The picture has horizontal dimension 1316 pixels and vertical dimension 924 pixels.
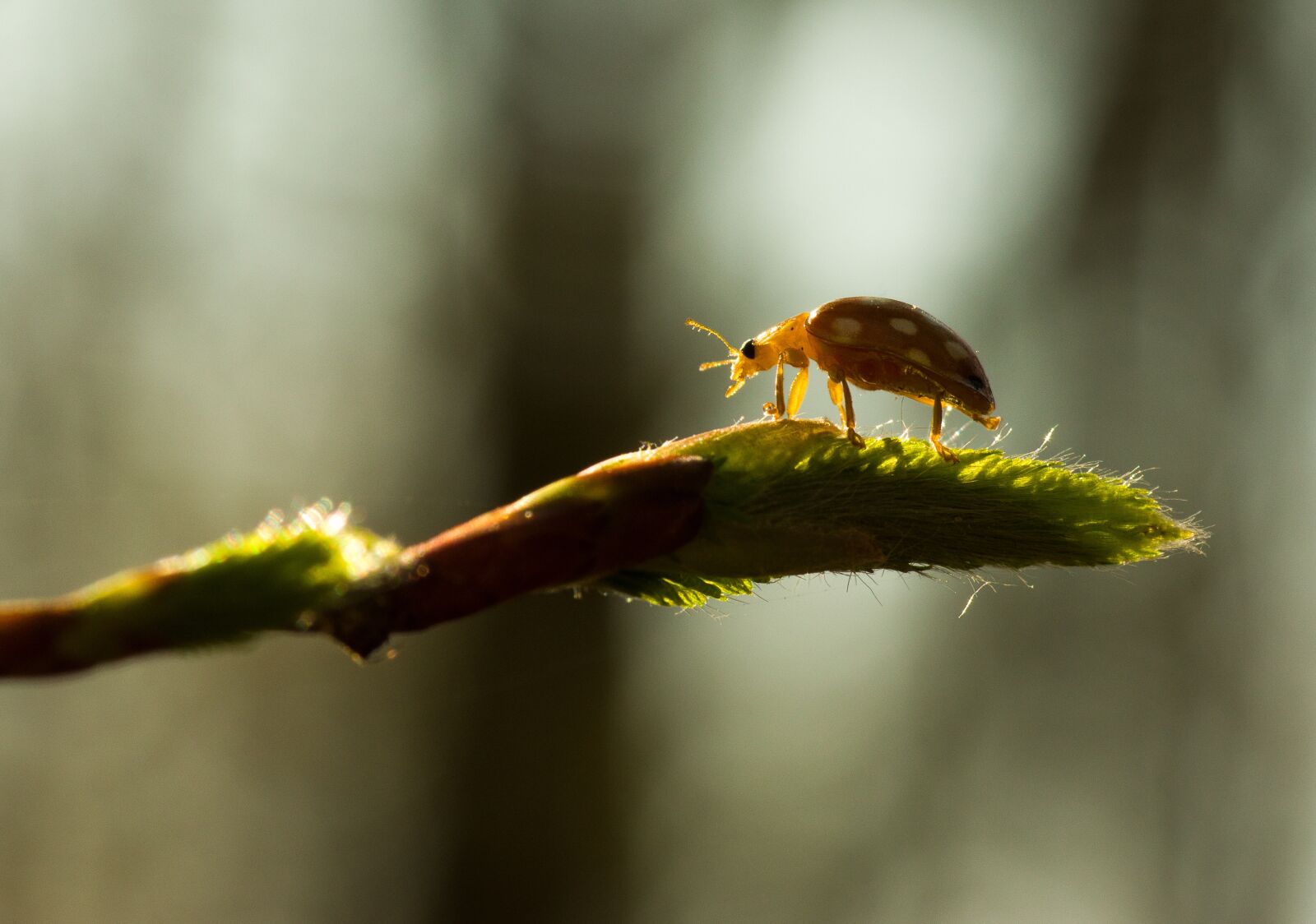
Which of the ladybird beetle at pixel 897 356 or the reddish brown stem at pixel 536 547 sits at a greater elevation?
the ladybird beetle at pixel 897 356

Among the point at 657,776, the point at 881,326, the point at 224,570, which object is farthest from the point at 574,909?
the point at 224,570

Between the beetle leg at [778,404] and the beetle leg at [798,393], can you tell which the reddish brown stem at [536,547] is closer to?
the beetle leg at [778,404]

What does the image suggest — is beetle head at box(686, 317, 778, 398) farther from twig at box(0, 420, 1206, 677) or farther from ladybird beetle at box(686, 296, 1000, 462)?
twig at box(0, 420, 1206, 677)

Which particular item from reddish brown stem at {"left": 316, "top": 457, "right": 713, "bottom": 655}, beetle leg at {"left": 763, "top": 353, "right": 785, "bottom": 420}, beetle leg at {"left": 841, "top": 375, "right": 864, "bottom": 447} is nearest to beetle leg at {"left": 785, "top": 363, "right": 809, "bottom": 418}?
beetle leg at {"left": 763, "top": 353, "right": 785, "bottom": 420}

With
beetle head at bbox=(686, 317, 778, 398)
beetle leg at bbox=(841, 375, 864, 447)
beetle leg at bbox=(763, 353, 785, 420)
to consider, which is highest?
beetle head at bbox=(686, 317, 778, 398)

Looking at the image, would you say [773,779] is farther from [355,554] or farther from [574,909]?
[355,554]

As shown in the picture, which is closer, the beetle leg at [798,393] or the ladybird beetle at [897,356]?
the ladybird beetle at [897,356]

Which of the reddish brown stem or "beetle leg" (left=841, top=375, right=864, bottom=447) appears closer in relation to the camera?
the reddish brown stem

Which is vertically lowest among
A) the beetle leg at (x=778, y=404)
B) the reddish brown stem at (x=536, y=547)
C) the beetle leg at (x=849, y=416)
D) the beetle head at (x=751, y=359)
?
the reddish brown stem at (x=536, y=547)

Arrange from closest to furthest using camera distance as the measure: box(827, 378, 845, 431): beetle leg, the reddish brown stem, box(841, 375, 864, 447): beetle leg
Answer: the reddish brown stem < box(841, 375, 864, 447): beetle leg < box(827, 378, 845, 431): beetle leg

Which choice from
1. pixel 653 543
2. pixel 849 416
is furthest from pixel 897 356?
pixel 653 543

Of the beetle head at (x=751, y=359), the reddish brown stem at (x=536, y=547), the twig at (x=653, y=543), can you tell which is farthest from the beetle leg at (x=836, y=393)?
the reddish brown stem at (x=536, y=547)
